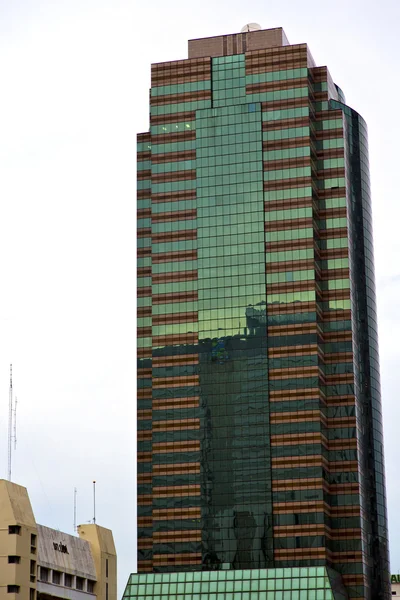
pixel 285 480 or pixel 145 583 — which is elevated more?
pixel 285 480

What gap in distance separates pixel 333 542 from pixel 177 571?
27.8 m

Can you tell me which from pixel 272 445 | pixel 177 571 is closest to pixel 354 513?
pixel 272 445

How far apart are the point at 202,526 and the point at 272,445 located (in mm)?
18883

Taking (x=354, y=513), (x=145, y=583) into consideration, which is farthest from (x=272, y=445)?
(x=145, y=583)

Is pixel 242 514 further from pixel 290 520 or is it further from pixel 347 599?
pixel 347 599

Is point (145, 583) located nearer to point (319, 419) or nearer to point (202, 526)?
point (202, 526)

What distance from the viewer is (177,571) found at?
7835 inches

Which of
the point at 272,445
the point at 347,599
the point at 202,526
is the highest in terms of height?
the point at 272,445

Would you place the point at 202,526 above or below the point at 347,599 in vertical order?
above

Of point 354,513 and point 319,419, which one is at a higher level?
point 319,419

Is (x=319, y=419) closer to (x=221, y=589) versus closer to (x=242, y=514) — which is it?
(x=242, y=514)

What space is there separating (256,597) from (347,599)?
16.4 meters

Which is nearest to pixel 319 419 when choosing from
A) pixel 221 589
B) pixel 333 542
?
pixel 333 542

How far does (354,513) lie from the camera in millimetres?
199250
